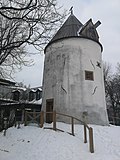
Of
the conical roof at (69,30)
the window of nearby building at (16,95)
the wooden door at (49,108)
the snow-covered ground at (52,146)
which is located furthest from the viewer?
the window of nearby building at (16,95)

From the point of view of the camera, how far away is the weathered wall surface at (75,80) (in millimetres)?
16500

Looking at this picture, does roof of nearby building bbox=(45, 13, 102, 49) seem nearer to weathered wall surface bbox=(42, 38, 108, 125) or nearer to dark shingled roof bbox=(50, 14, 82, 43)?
dark shingled roof bbox=(50, 14, 82, 43)

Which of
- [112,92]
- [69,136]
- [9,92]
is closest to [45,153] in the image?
[69,136]

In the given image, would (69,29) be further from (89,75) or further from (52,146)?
(52,146)

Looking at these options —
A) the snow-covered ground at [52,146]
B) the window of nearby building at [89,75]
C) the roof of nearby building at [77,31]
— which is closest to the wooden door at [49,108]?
the window of nearby building at [89,75]

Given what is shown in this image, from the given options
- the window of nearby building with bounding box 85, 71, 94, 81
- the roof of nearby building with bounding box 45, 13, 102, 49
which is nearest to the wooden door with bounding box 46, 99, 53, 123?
the window of nearby building with bounding box 85, 71, 94, 81

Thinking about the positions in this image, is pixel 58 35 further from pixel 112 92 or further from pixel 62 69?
pixel 112 92

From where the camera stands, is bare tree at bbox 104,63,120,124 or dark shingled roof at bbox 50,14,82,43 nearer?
dark shingled roof at bbox 50,14,82,43

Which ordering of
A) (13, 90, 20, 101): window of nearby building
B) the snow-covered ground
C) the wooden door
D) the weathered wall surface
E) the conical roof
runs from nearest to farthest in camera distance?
the snow-covered ground < the weathered wall surface < the wooden door < the conical roof < (13, 90, 20, 101): window of nearby building

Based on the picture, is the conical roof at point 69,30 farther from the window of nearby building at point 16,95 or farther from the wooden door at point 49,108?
the window of nearby building at point 16,95

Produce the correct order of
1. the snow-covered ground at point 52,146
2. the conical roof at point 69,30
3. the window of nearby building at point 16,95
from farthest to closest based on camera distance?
the window of nearby building at point 16,95, the conical roof at point 69,30, the snow-covered ground at point 52,146

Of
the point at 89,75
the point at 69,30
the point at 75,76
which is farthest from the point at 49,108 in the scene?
the point at 69,30

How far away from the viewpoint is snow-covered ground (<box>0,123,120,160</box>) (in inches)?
352

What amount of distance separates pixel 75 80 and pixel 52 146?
316 inches
